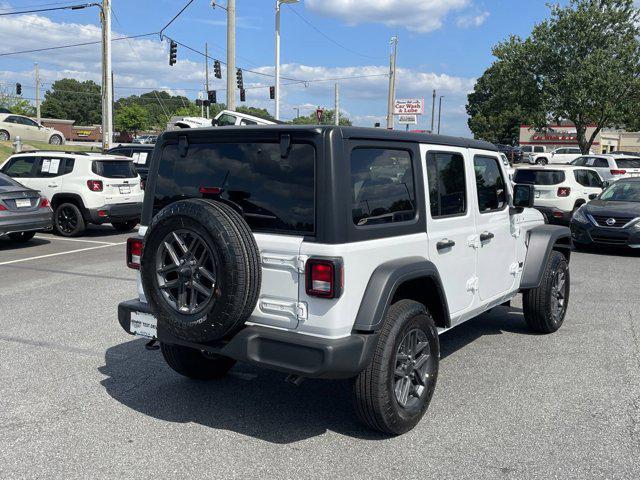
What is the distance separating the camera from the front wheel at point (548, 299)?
6.03 meters

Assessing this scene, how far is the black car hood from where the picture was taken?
11.7 metres

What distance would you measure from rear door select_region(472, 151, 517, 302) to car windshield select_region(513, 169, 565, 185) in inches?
392

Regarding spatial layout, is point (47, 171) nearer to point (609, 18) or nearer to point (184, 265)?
point (184, 265)

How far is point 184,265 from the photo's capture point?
367 cm

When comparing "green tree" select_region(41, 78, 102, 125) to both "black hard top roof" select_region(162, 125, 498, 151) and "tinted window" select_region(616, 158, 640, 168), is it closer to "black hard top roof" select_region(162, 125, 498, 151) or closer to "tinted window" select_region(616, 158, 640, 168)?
"tinted window" select_region(616, 158, 640, 168)

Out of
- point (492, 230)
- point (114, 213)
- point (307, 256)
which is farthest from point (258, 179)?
→ point (114, 213)

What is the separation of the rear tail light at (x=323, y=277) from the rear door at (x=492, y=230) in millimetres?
1883

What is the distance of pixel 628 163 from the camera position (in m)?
23.7

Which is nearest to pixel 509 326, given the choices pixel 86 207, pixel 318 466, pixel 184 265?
pixel 318 466

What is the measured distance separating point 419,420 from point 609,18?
112ft

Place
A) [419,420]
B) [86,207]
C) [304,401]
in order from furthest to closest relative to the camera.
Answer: [86,207] < [304,401] < [419,420]

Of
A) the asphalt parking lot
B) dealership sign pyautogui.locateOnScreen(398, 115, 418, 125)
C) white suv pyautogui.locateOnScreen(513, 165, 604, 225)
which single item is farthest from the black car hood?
dealership sign pyautogui.locateOnScreen(398, 115, 418, 125)

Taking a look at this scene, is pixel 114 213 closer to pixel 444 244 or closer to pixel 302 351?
pixel 444 244

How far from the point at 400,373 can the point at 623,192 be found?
10.9m
